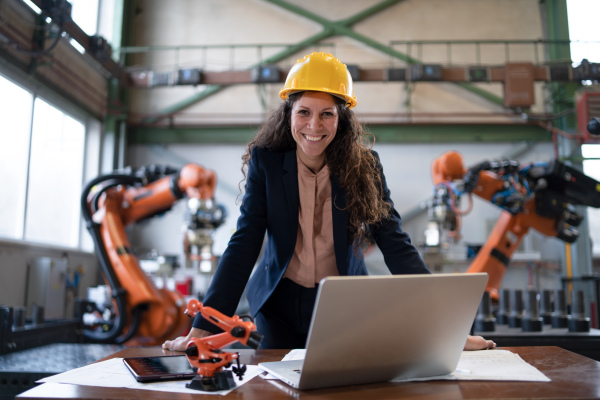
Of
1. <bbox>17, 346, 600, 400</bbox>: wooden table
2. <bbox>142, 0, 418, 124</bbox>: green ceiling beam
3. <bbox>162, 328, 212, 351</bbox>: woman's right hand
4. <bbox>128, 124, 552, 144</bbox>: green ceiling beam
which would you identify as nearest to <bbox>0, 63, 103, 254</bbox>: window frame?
<bbox>128, 124, 552, 144</bbox>: green ceiling beam

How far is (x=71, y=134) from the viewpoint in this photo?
577 centimetres

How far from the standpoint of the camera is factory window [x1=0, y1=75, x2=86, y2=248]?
4.45 m

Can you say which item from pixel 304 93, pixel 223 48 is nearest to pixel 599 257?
pixel 223 48

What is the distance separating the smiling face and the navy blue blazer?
0.10m

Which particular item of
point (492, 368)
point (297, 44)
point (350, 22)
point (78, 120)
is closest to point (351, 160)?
point (492, 368)

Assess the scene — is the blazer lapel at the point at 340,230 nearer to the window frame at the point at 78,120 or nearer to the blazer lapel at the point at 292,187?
the blazer lapel at the point at 292,187

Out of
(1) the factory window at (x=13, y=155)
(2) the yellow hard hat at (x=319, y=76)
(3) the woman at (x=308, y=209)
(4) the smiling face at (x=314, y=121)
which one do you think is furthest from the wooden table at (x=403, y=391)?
Result: (1) the factory window at (x=13, y=155)

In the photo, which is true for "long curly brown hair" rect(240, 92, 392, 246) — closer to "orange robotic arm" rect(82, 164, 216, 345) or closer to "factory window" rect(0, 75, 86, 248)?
"orange robotic arm" rect(82, 164, 216, 345)

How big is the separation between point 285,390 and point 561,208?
3834 millimetres

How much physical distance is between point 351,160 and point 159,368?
794 mm

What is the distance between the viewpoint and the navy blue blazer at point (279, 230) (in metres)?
1.39

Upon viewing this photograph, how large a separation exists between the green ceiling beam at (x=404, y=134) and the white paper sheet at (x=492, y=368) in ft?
18.0

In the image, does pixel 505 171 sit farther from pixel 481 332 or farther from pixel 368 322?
pixel 368 322

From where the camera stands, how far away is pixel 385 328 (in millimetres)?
833
